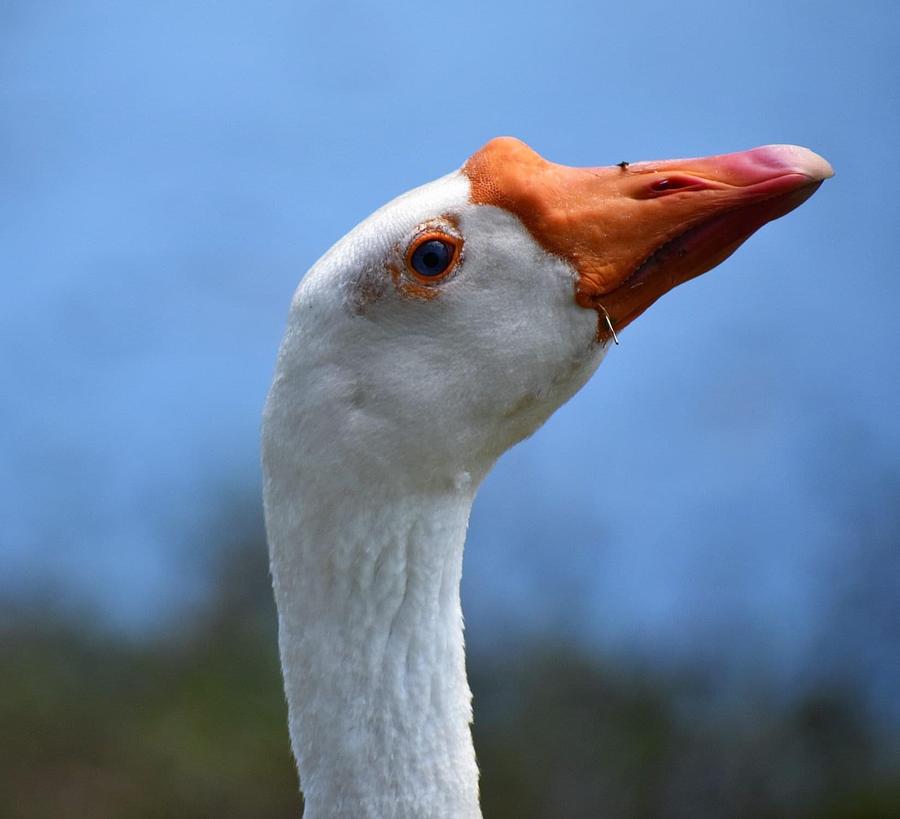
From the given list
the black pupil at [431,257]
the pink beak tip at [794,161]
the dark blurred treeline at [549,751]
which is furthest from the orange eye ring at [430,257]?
the dark blurred treeline at [549,751]

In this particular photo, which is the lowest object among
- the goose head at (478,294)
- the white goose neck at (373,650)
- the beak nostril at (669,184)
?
the white goose neck at (373,650)

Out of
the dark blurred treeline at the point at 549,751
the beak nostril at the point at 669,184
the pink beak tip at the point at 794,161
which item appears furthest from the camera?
the dark blurred treeline at the point at 549,751

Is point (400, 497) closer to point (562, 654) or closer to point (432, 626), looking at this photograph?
point (432, 626)

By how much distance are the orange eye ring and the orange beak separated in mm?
139

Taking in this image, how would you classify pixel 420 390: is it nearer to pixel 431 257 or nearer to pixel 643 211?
pixel 431 257

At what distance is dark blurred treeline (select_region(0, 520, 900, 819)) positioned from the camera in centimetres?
695

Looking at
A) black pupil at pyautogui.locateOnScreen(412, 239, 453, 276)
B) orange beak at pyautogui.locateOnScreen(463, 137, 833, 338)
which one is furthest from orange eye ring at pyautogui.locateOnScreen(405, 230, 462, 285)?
orange beak at pyautogui.locateOnScreen(463, 137, 833, 338)

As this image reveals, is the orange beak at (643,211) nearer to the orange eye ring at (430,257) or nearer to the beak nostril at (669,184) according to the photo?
the beak nostril at (669,184)

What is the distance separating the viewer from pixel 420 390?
249 centimetres

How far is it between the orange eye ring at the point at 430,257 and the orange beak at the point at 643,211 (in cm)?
14

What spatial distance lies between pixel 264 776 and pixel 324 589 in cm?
495

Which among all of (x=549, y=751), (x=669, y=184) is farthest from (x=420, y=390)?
(x=549, y=751)

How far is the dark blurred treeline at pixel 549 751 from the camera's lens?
6.95m

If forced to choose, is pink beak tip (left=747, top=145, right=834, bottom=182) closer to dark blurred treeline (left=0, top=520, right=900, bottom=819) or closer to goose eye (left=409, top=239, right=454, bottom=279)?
goose eye (left=409, top=239, right=454, bottom=279)
